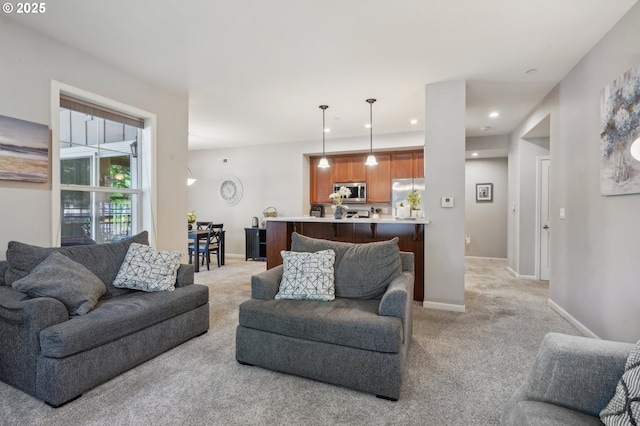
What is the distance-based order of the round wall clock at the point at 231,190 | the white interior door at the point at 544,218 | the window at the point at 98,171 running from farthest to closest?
the round wall clock at the point at 231,190 → the white interior door at the point at 544,218 → the window at the point at 98,171

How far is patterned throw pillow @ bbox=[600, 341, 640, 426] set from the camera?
3.23 ft

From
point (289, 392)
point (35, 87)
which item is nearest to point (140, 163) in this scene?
point (35, 87)

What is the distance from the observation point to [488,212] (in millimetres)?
7035

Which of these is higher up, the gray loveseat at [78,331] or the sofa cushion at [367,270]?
the sofa cushion at [367,270]

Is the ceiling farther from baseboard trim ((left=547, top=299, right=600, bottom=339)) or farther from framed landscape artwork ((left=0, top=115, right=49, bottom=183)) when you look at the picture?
baseboard trim ((left=547, top=299, right=600, bottom=339))

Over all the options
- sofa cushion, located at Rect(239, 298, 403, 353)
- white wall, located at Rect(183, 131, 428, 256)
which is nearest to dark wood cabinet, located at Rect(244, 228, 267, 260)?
white wall, located at Rect(183, 131, 428, 256)

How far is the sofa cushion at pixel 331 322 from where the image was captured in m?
1.89

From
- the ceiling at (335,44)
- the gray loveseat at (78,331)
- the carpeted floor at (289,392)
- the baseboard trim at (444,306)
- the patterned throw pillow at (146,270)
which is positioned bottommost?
the carpeted floor at (289,392)

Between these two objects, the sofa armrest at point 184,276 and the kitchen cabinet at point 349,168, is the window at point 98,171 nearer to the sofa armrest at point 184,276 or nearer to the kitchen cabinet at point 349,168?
the sofa armrest at point 184,276

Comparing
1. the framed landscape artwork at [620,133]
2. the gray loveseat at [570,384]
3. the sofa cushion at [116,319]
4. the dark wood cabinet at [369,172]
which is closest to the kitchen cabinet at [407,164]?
the dark wood cabinet at [369,172]

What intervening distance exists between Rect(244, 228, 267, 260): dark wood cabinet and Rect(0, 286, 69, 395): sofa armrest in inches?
189

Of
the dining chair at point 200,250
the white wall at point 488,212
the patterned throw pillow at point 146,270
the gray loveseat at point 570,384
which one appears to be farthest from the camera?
the white wall at point 488,212

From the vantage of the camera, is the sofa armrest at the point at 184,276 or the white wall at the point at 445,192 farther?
the white wall at the point at 445,192

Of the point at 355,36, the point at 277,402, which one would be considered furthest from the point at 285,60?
the point at 277,402
